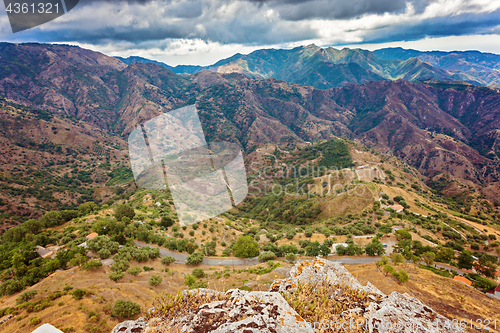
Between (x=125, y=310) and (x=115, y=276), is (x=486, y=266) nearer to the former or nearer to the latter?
(x=125, y=310)

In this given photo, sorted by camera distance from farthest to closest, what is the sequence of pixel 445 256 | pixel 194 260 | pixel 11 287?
1. pixel 445 256
2. pixel 194 260
3. pixel 11 287

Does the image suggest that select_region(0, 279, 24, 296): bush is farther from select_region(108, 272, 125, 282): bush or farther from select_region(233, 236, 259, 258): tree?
select_region(233, 236, 259, 258): tree

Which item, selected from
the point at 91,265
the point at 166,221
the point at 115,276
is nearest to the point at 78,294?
the point at 115,276

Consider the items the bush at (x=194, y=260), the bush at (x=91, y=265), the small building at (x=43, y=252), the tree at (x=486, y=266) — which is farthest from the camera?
the tree at (x=486, y=266)

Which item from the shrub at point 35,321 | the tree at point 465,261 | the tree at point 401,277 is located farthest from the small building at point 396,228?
the shrub at point 35,321

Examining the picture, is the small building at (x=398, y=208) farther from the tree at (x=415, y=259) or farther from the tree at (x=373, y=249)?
the tree at (x=373, y=249)

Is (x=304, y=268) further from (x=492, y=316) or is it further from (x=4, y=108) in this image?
(x=4, y=108)
